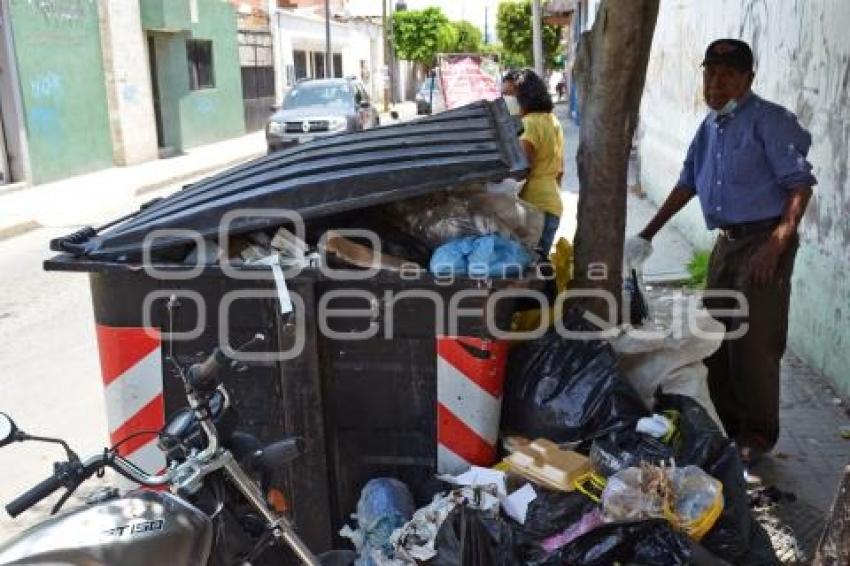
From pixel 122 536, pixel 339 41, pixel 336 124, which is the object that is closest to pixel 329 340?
pixel 122 536

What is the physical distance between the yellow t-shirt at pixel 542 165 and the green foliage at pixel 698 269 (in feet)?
5.68

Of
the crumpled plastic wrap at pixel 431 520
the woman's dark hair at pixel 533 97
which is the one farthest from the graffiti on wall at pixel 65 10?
the crumpled plastic wrap at pixel 431 520

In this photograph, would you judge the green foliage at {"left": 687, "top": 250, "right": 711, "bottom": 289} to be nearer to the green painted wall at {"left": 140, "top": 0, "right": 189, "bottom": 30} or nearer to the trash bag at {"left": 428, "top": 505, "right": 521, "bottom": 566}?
the trash bag at {"left": 428, "top": 505, "right": 521, "bottom": 566}

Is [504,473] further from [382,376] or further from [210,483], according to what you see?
[210,483]

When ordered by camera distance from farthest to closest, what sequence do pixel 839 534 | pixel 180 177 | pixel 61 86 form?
pixel 180 177 → pixel 61 86 → pixel 839 534

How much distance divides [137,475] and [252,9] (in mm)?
27001

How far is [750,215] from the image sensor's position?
142 inches

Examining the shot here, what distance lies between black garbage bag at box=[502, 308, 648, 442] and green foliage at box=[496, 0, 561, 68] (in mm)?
42693

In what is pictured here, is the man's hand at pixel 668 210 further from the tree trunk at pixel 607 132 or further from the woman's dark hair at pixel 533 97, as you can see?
the woman's dark hair at pixel 533 97

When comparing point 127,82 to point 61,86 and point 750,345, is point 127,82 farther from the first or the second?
point 750,345

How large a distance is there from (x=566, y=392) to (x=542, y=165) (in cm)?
304

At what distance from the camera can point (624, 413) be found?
2.71 metres

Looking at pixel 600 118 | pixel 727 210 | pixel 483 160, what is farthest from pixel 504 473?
pixel 727 210

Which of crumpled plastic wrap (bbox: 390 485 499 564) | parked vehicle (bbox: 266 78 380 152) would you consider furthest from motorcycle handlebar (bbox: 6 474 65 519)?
parked vehicle (bbox: 266 78 380 152)
